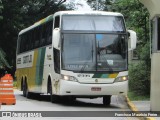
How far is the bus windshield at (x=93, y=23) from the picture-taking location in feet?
62.7

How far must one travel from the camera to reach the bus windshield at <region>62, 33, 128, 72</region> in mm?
18516

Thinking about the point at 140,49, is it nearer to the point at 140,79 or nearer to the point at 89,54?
the point at 140,79

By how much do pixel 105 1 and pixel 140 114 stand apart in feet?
149

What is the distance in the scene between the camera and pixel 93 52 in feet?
61.1

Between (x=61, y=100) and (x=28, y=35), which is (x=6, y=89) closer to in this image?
(x=61, y=100)

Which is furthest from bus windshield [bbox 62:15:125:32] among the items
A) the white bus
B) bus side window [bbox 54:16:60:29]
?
bus side window [bbox 54:16:60:29]

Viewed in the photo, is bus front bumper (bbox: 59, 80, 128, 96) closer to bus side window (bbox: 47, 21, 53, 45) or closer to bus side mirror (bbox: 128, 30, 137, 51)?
bus side mirror (bbox: 128, 30, 137, 51)

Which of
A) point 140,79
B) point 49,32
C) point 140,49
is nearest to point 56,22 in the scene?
point 49,32

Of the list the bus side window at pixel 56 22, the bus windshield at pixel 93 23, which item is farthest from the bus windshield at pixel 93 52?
the bus side window at pixel 56 22

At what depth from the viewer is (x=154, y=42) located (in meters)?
15.5

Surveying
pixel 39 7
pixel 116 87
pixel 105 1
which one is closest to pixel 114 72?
pixel 116 87

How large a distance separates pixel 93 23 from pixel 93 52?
1.34 meters

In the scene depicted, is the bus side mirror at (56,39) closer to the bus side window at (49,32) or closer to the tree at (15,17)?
the bus side window at (49,32)

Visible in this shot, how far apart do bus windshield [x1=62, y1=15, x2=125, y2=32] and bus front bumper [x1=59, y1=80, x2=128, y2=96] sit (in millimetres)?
2211
